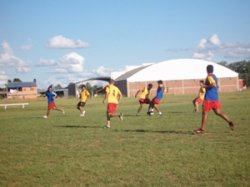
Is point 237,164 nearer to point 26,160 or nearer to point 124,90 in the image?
point 26,160

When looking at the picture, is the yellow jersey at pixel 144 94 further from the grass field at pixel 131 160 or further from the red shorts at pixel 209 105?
the red shorts at pixel 209 105

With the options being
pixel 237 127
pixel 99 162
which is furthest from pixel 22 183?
pixel 237 127

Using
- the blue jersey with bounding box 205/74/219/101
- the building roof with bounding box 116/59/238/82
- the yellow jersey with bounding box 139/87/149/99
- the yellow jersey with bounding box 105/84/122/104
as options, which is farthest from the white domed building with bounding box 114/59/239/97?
the blue jersey with bounding box 205/74/219/101

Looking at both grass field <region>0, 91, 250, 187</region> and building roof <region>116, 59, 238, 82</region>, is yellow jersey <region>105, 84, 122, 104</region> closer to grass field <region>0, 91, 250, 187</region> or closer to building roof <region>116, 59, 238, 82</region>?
grass field <region>0, 91, 250, 187</region>

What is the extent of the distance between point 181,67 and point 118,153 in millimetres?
82283

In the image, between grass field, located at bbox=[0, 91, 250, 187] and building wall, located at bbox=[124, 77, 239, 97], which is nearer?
grass field, located at bbox=[0, 91, 250, 187]

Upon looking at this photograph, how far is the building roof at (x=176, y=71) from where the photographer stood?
88.9 meters

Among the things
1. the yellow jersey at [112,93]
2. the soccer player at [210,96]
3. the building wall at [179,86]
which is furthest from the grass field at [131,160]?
the building wall at [179,86]

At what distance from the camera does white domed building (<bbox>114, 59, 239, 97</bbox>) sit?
88.4 metres

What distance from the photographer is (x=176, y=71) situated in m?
89.8

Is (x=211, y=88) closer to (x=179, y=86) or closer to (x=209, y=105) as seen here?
(x=209, y=105)

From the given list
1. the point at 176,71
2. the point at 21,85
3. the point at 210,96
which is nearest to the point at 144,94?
the point at 210,96

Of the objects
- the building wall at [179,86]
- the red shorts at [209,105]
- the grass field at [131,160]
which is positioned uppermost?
the building wall at [179,86]

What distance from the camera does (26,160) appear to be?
377 inches
